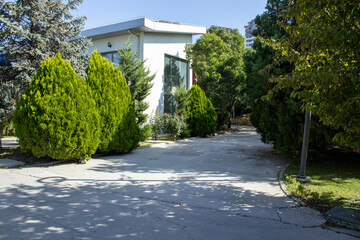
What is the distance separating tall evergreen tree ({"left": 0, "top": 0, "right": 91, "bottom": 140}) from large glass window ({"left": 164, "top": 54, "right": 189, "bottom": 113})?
25.9 ft

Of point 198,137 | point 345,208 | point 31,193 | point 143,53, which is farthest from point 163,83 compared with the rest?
point 345,208

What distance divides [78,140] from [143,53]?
9316 mm

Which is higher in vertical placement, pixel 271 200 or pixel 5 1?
pixel 5 1

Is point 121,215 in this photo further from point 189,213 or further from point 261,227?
point 261,227

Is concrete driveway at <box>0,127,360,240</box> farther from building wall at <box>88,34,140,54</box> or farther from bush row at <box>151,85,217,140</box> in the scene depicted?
building wall at <box>88,34,140,54</box>

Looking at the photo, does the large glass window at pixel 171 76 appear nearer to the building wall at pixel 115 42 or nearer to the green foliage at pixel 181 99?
the green foliage at pixel 181 99

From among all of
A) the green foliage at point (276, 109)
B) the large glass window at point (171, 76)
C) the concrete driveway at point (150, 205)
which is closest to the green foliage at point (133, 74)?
the large glass window at point (171, 76)

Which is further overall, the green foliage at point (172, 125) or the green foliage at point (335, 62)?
the green foliage at point (172, 125)

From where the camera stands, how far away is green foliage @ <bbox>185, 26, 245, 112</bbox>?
18812mm

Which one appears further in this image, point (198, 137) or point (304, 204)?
point (198, 137)

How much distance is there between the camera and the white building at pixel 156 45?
1540cm

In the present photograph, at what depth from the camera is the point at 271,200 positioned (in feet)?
15.3

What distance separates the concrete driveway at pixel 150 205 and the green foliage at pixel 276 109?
1191mm

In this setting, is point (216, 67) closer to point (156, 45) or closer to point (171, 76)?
point (171, 76)
